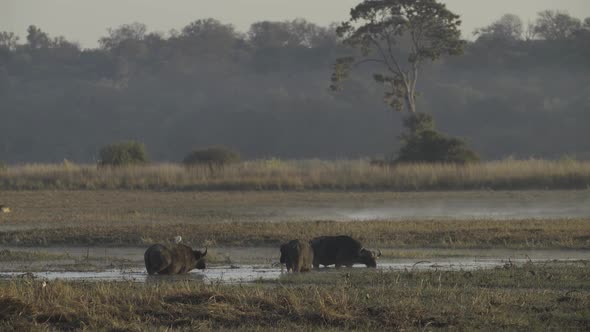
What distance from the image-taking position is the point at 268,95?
86.9 m

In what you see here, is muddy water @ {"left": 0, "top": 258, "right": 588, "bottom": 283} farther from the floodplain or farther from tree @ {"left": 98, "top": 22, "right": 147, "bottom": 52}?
tree @ {"left": 98, "top": 22, "right": 147, "bottom": 52}

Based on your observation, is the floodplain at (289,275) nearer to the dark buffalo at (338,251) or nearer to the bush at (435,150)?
the dark buffalo at (338,251)

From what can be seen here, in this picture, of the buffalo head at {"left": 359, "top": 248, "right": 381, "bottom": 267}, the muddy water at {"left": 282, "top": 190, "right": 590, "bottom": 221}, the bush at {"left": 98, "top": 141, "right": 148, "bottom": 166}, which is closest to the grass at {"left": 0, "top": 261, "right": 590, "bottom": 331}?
the buffalo head at {"left": 359, "top": 248, "right": 381, "bottom": 267}

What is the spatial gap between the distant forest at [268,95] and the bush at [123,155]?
25090 mm

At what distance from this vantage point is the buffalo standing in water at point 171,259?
16.2m

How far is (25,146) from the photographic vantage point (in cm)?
8144

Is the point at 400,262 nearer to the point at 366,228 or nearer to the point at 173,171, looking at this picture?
the point at 366,228

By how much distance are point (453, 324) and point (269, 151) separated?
210 ft

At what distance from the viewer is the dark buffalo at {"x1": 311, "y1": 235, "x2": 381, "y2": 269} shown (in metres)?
17.3

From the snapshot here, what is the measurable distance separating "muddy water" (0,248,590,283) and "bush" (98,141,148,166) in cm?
2132

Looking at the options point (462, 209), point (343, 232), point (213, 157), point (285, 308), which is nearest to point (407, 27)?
point (213, 157)

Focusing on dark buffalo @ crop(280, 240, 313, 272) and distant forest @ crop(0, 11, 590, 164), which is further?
distant forest @ crop(0, 11, 590, 164)

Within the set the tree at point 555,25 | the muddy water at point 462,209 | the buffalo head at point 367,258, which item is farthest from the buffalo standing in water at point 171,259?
the tree at point 555,25

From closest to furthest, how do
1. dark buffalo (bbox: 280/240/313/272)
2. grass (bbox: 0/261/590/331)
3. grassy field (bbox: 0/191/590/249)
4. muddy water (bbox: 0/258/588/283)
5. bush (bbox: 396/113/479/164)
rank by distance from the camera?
grass (bbox: 0/261/590/331) → muddy water (bbox: 0/258/588/283) → dark buffalo (bbox: 280/240/313/272) → grassy field (bbox: 0/191/590/249) → bush (bbox: 396/113/479/164)
